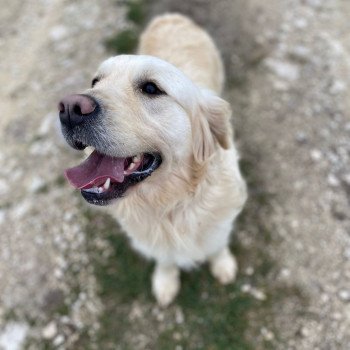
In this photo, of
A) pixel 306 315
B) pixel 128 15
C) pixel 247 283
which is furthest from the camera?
pixel 128 15

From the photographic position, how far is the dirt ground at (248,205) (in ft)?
10.9

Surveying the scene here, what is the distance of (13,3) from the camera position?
5.52 m

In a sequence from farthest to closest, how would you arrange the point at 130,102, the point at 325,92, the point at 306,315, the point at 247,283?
the point at 325,92, the point at 247,283, the point at 306,315, the point at 130,102

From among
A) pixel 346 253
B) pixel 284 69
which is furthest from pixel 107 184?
pixel 284 69

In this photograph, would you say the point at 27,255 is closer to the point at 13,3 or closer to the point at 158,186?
the point at 158,186

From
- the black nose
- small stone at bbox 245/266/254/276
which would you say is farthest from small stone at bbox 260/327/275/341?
the black nose

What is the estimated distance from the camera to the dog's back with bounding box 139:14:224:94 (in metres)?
3.27

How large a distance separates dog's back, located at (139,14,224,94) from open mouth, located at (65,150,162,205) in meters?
1.14

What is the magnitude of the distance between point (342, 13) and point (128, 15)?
94.0 inches

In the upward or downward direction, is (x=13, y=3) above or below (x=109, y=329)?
above

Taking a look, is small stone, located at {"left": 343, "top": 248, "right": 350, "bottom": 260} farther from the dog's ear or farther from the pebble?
the dog's ear

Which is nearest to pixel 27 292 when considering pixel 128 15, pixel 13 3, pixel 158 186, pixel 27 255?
pixel 27 255

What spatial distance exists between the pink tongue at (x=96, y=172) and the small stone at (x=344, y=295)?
2067 mm

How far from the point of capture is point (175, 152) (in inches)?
92.3
